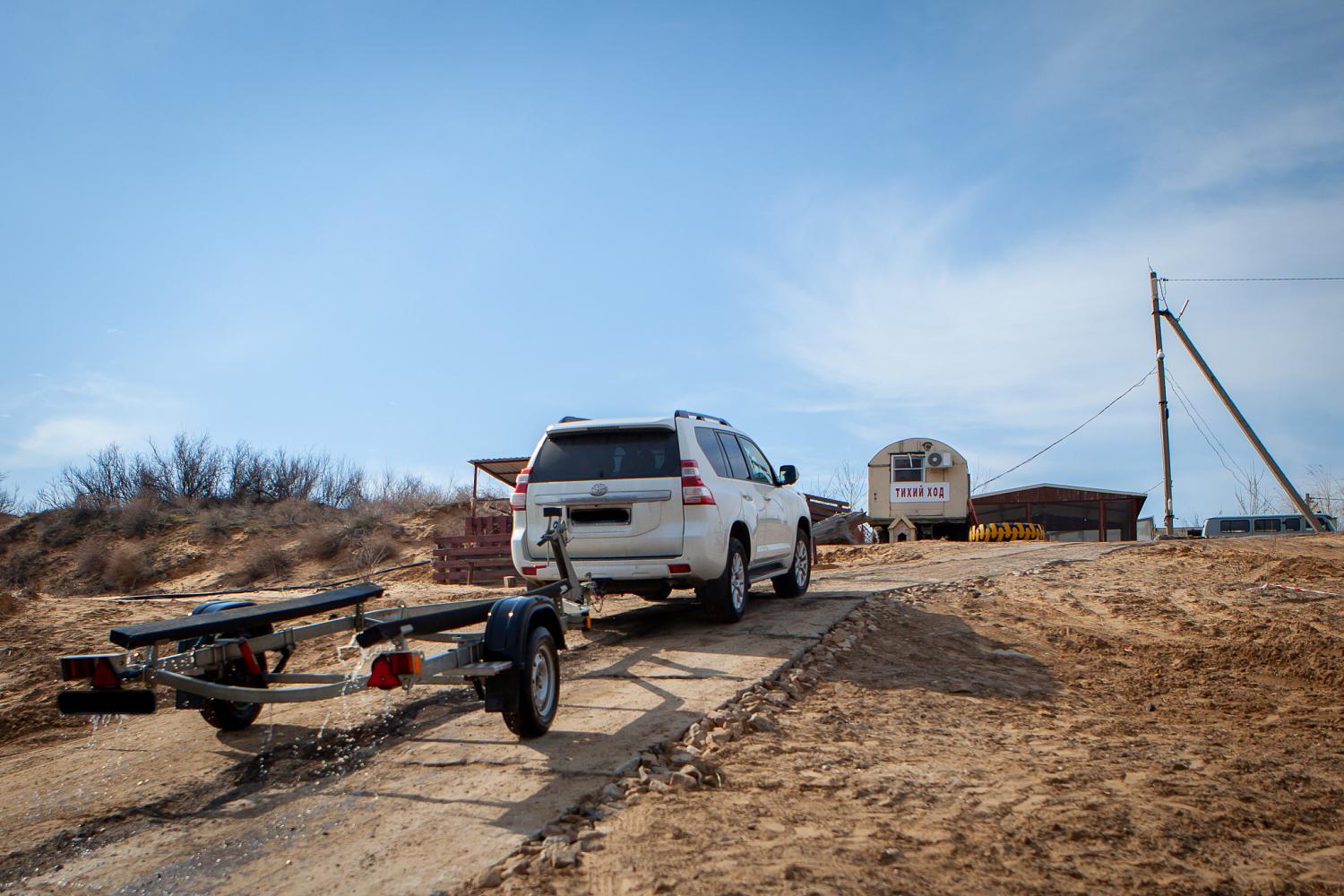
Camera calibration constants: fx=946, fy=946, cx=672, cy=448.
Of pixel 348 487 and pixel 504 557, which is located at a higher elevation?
pixel 348 487

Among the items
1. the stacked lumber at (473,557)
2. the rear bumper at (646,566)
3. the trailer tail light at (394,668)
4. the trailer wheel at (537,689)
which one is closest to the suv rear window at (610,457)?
the rear bumper at (646,566)

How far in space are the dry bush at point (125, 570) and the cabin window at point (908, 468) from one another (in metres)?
21.3

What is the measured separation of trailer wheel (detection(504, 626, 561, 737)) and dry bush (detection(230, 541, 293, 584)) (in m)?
21.2

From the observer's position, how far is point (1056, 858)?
3.72 metres

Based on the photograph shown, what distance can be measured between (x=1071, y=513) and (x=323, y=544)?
80.6 feet

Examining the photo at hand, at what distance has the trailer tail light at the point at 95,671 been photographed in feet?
15.1

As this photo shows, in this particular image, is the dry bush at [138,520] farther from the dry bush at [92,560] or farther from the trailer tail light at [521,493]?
the trailer tail light at [521,493]

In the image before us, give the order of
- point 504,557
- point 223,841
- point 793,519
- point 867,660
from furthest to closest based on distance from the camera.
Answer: point 504,557 < point 793,519 < point 867,660 < point 223,841

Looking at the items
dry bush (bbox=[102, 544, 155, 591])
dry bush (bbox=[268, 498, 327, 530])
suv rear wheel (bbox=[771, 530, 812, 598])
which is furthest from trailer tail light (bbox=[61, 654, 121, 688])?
dry bush (bbox=[268, 498, 327, 530])

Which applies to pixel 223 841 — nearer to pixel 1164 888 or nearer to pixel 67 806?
pixel 67 806

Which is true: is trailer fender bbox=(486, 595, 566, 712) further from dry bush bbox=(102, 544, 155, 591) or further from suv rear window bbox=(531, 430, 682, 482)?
dry bush bbox=(102, 544, 155, 591)

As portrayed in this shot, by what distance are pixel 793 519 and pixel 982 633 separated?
9.01 ft

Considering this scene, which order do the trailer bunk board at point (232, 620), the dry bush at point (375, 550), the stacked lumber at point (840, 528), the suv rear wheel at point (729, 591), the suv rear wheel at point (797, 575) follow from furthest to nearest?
the dry bush at point (375, 550) → the stacked lumber at point (840, 528) → the suv rear wheel at point (797, 575) → the suv rear wheel at point (729, 591) → the trailer bunk board at point (232, 620)

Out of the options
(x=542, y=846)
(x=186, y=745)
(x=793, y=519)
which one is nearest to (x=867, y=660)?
(x=793, y=519)
